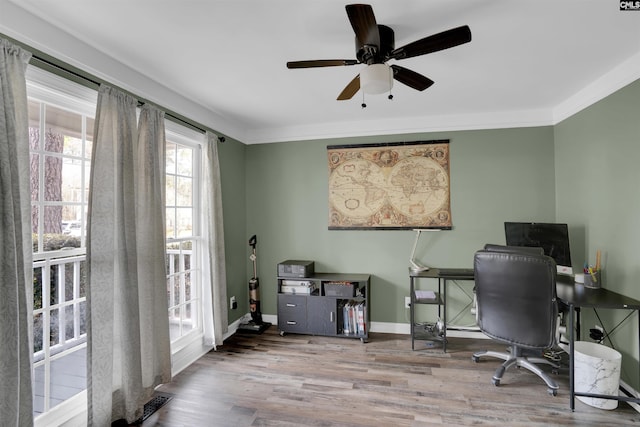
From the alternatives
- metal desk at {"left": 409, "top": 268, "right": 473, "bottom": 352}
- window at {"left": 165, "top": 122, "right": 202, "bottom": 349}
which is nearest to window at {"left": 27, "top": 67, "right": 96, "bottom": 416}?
window at {"left": 165, "top": 122, "right": 202, "bottom": 349}

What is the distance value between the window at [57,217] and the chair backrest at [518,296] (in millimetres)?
2938

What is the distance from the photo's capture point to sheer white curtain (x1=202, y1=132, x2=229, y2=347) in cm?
316

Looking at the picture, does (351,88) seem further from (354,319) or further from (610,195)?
(354,319)

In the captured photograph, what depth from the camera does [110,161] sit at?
2018 mm

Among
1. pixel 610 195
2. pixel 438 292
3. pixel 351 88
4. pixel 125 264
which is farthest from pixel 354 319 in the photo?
pixel 610 195

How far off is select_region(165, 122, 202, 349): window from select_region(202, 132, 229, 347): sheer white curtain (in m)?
0.09

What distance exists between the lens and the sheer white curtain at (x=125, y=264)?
1924mm

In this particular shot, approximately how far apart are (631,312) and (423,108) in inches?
97.8

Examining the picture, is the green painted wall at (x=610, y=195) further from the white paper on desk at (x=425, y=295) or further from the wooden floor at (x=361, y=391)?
the white paper on desk at (x=425, y=295)

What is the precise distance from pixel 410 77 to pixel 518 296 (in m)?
1.84

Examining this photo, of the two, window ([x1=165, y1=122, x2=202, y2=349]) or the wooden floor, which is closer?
the wooden floor

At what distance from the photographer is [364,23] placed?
1479 mm

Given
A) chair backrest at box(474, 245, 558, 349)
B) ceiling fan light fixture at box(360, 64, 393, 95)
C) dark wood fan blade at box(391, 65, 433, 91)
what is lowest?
chair backrest at box(474, 245, 558, 349)

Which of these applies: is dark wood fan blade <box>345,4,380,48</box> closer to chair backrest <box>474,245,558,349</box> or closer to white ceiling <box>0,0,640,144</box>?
white ceiling <box>0,0,640,144</box>
